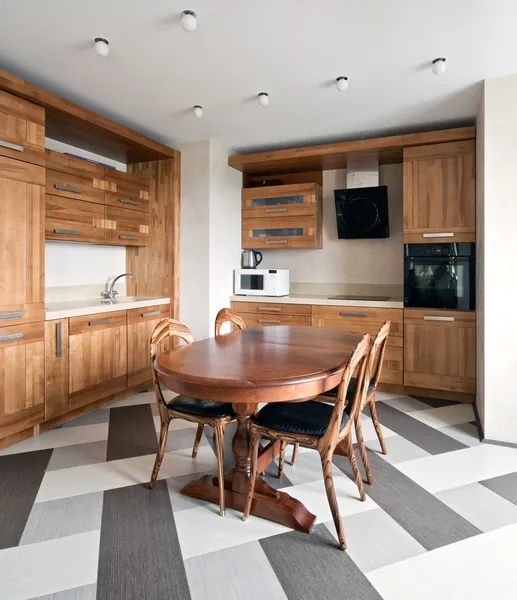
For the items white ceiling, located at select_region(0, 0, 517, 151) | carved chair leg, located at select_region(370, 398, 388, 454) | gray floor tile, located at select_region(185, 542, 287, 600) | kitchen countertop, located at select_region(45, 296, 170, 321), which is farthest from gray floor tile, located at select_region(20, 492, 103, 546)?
white ceiling, located at select_region(0, 0, 517, 151)

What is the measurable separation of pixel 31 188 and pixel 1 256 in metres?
0.52

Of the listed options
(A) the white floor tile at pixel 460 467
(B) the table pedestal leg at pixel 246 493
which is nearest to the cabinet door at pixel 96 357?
(B) the table pedestal leg at pixel 246 493

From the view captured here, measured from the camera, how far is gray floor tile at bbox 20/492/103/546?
→ 1.81 metres

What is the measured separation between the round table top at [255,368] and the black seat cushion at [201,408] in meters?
0.26

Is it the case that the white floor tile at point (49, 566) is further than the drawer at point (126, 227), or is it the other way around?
the drawer at point (126, 227)

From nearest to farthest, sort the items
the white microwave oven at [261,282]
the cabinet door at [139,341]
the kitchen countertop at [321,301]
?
1. the cabinet door at [139,341]
2. the kitchen countertop at [321,301]
3. the white microwave oven at [261,282]

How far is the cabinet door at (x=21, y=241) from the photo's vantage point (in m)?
2.61

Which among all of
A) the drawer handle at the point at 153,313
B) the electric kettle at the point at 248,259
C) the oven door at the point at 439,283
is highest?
the electric kettle at the point at 248,259

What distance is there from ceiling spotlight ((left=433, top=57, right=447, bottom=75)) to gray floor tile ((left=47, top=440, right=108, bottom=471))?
10.5 feet

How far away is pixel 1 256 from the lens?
2600mm

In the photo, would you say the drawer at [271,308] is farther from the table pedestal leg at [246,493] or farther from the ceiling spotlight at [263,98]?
the table pedestal leg at [246,493]

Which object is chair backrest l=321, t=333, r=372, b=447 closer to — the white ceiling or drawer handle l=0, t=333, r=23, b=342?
the white ceiling

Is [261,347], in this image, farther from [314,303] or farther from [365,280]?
[365,280]

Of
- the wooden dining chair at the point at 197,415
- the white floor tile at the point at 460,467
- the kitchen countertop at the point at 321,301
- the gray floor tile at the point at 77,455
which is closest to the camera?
the wooden dining chair at the point at 197,415
